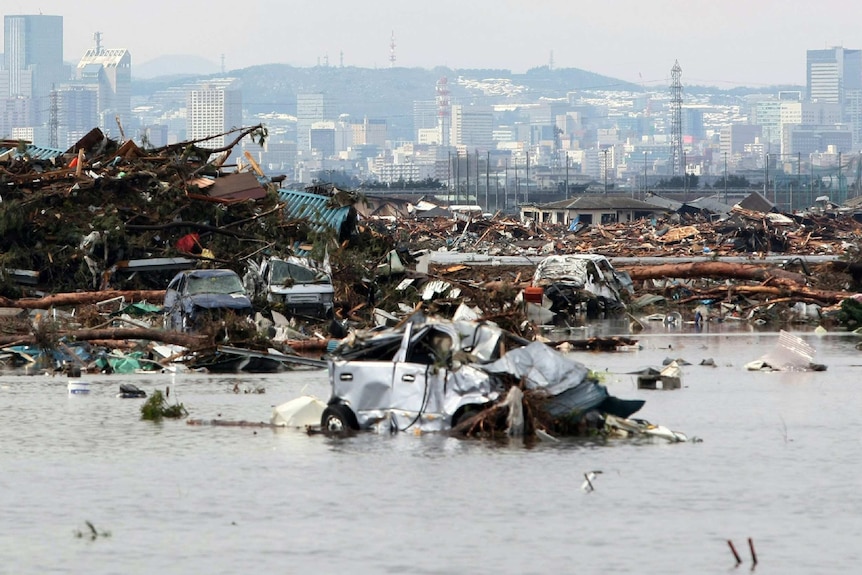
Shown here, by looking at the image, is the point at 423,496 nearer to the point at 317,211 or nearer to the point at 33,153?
the point at 317,211

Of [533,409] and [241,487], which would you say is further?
[533,409]

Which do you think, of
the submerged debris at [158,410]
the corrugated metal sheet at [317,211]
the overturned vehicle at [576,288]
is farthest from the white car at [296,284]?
the submerged debris at [158,410]

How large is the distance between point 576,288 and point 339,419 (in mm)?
20960

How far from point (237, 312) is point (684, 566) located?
709 inches

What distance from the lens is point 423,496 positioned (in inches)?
548

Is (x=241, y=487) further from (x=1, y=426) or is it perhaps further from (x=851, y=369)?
(x=851, y=369)

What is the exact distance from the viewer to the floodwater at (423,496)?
1163 cm

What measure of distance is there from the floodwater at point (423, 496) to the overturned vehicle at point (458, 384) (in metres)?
0.33

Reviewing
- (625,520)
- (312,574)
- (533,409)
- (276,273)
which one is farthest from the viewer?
(276,273)

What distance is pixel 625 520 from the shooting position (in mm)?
12875

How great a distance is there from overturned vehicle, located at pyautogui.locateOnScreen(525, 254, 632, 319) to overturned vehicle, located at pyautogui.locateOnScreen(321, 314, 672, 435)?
783 inches

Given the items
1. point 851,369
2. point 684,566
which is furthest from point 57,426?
point 851,369

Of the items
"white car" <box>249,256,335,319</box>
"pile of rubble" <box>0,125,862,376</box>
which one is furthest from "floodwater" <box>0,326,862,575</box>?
"white car" <box>249,256,335,319</box>

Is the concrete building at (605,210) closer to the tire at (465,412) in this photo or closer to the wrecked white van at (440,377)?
the wrecked white van at (440,377)
